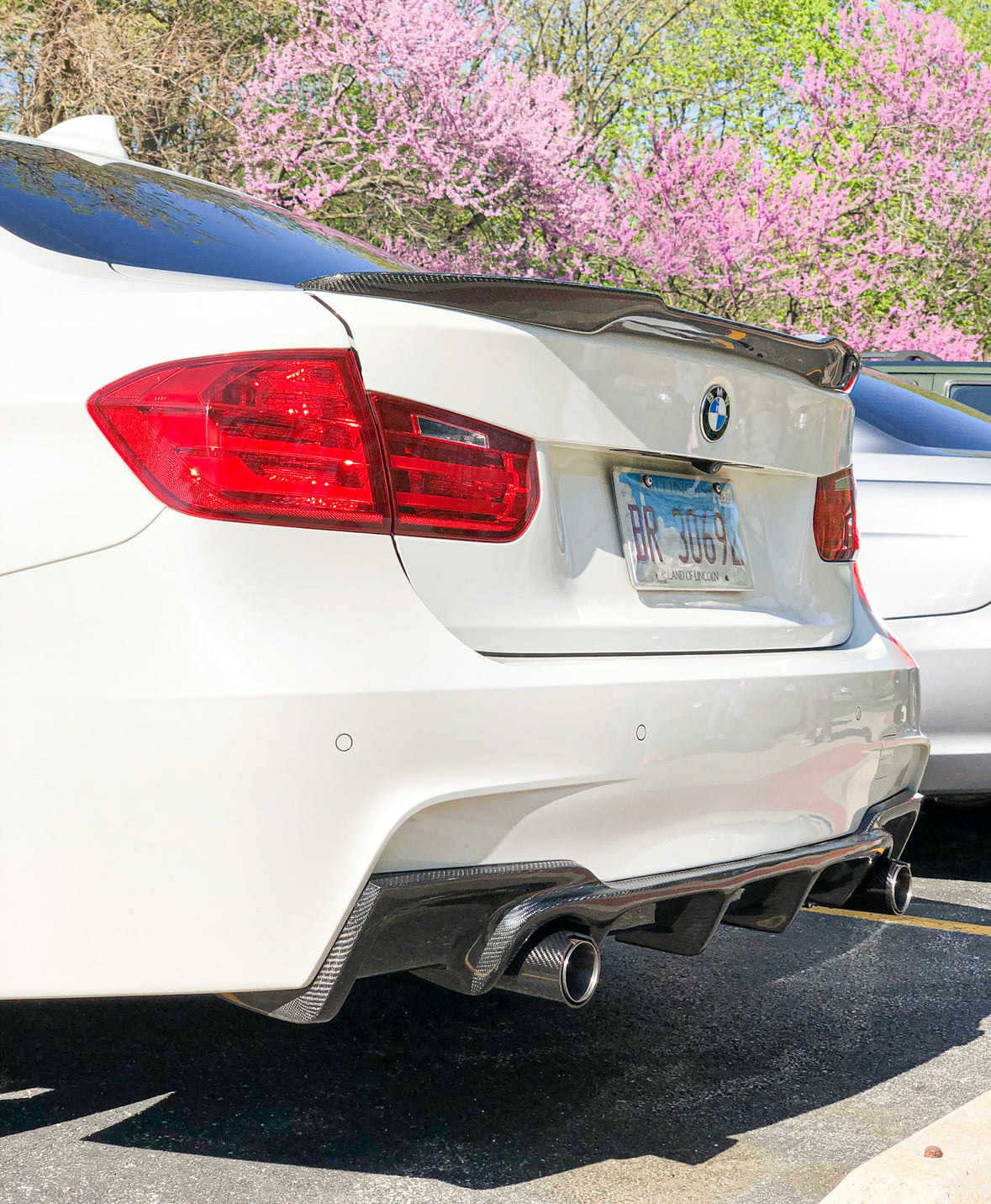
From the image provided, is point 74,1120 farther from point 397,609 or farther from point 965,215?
point 965,215

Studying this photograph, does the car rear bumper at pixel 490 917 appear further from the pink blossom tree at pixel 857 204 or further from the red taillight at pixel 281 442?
the pink blossom tree at pixel 857 204

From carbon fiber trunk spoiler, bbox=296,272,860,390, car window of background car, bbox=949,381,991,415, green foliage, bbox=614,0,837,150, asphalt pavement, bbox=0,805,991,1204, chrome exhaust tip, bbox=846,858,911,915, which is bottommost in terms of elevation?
asphalt pavement, bbox=0,805,991,1204

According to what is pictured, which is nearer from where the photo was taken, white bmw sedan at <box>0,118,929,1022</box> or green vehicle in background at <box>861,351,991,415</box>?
white bmw sedan at <box>0,118,929,1022</box>

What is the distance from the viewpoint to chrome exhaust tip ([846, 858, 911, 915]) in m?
2.66

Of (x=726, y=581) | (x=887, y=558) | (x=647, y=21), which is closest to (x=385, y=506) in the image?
(x=726, y=581)

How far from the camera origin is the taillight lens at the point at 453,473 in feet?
6.28

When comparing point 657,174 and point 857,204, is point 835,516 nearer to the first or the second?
point 657,174

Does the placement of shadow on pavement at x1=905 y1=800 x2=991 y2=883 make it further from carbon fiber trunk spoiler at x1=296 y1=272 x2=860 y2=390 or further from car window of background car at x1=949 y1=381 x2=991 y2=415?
car window of background car at x1=949 y1=381 x2=991 y2=415

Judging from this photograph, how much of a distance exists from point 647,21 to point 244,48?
11547 millimetres

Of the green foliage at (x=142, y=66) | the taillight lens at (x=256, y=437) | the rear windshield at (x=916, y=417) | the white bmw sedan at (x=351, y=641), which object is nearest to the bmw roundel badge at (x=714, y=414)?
the white bmw sedan at (x=351, y=641)

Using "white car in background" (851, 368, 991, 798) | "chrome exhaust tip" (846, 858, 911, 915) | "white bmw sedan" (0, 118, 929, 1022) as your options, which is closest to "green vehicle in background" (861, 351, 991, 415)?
"white car in background" (851, 368, 991, 798)

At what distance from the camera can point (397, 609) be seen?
1867 mm

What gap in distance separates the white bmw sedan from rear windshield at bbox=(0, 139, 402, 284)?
1.4 inches

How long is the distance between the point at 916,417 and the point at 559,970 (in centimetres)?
291
